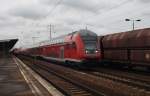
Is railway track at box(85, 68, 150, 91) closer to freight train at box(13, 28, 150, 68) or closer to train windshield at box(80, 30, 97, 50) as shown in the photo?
freight train at box(13, 28, 150, 68)

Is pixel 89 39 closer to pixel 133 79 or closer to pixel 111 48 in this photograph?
pixel 111 48

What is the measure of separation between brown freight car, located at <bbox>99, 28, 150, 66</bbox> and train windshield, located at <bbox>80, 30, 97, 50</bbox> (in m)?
2.24

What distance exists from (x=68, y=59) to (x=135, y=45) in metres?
8.91

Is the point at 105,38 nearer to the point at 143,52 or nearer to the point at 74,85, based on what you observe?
the point at 143,52

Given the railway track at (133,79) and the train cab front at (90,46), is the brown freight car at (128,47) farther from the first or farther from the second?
the railway track at (133,79)

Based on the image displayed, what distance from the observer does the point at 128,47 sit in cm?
3102

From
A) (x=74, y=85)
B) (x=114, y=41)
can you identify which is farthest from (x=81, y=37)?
(x=74, y=85)

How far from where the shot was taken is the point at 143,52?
27.7 meters

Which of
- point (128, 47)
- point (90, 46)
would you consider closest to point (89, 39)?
point (90, 46)

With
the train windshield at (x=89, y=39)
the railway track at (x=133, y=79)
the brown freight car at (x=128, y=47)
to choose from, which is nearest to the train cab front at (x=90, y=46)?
the train windshield at (x=89, y=39)

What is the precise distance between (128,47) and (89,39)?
383cm

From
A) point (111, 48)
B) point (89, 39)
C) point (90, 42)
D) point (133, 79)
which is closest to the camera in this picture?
point (133, 79)

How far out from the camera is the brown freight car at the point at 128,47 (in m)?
27.5

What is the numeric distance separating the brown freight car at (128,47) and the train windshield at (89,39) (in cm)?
224
